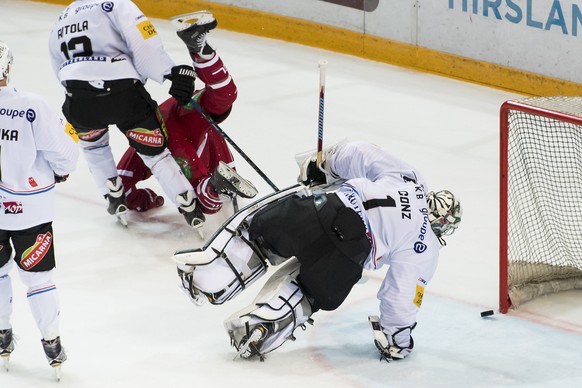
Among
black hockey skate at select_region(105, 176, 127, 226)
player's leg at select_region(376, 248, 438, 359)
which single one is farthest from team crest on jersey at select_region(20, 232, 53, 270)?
black hockey skate at select_region(105, 176, 127, 226)

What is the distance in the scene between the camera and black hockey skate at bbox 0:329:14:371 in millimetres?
4164

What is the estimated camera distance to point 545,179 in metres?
5.00

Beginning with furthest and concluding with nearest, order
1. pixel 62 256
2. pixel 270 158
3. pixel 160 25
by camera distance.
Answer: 1. pixel 160 25
2. pixel 270 158
3. pixel 62 256

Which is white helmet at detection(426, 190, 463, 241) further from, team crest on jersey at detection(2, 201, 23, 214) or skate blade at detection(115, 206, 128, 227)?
skate blade at detection(115, 206, 128, 227)

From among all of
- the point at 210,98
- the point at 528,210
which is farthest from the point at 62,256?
the point at 528,210

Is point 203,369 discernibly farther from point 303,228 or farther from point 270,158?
point 270,158

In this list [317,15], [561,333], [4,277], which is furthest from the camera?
[317,15]

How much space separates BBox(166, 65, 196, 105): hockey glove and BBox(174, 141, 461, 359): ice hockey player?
3.63 feet

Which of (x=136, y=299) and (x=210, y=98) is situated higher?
(x=210, y=98)

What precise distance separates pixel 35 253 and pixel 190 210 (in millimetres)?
1501

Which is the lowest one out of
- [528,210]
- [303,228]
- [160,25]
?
[160,25]

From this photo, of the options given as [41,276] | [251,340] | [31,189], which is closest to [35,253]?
[41,276]

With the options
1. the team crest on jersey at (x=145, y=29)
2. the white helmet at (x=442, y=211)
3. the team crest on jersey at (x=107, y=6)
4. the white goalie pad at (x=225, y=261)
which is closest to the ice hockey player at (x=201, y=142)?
the team crest on jersey at (x=145, y=29)

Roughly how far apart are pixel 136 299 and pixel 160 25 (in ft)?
14.1
